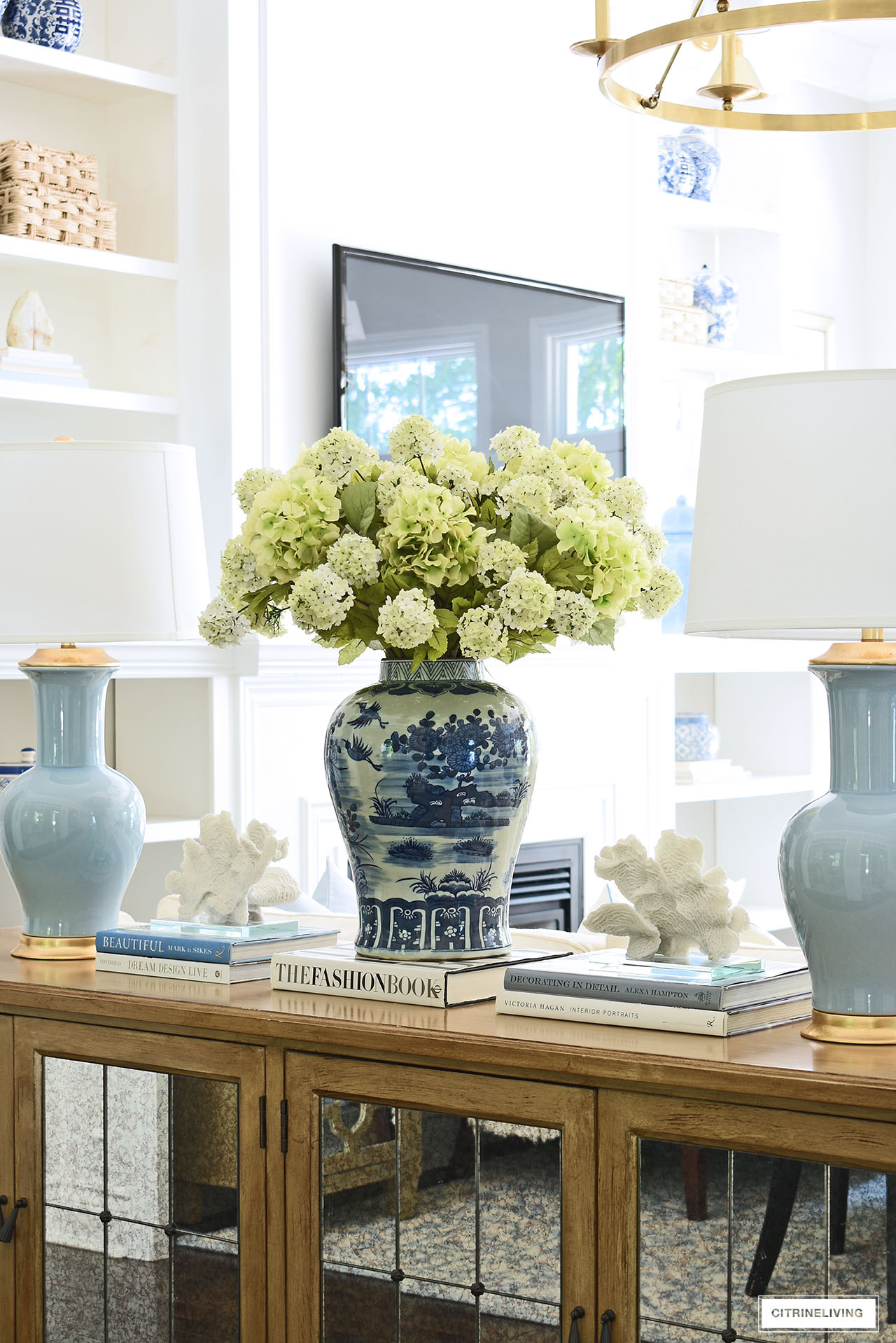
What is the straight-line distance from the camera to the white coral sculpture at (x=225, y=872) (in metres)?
2.04

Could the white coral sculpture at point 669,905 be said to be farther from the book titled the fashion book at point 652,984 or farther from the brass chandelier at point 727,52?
the brass chandelier at point 727,52

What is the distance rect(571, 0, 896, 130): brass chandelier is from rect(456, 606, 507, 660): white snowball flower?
2.61 ft

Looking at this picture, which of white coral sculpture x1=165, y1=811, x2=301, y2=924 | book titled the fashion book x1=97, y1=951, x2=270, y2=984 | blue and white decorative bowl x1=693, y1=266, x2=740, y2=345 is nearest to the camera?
book titled the fashion book x1=97, y1=951, x2=270, y2=984

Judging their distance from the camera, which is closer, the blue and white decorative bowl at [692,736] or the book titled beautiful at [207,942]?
the book titled beautiful at [207,942]

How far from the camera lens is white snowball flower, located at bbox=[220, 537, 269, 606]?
1.86 meters

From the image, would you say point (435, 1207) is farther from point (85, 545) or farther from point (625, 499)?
point (85, 545)

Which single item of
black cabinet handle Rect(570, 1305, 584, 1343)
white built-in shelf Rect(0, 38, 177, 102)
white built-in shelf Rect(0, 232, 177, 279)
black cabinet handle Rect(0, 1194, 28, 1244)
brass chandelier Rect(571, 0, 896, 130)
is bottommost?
black cabinet handle Rect(0, 1194, 28, 1244)

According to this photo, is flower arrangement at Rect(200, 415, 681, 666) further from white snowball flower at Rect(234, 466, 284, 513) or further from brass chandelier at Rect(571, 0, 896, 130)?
brass chandelier at Rect(571, 0, 896, 130)

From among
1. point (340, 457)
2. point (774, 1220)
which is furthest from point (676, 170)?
point (774, 1220)

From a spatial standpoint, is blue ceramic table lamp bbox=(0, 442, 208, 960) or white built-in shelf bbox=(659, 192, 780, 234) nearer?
blue ceramic table lamp bbox=(0, 442, 208, 960)

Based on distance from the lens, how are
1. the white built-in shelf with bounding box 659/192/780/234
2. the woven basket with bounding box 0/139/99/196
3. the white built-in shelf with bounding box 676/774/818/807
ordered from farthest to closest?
the white built-in shelf with bounding box 659/192/780/234
the white built-in shelf with bounding box 676/774/818/807
the woven basket with bounding box 0/139/99/196

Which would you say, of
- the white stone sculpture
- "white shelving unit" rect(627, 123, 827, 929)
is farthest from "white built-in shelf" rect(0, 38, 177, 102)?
"white shelving unit" rect(627, 123, 827, 929)

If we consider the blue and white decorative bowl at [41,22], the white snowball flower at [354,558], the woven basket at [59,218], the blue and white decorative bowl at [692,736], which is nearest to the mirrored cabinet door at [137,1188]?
the white snowball flower at [354,558]

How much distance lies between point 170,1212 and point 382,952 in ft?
1.27
